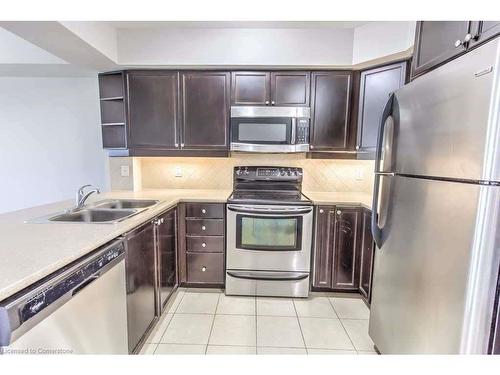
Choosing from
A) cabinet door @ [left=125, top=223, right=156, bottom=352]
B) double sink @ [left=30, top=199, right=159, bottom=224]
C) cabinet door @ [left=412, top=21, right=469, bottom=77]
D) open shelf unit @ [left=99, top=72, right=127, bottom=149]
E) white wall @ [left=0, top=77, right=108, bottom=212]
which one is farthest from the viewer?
white wall @ [left=0, top=77, right=108, bottom=212]

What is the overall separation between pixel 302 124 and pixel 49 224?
215 cm

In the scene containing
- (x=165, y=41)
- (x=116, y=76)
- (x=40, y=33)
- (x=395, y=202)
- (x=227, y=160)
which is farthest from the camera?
(x=227, y=160)

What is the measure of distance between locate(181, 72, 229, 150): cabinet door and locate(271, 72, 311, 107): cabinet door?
48 cm

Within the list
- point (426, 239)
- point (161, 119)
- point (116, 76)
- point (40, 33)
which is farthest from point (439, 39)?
point (116, 76)

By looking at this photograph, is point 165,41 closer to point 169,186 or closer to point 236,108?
point 236,108

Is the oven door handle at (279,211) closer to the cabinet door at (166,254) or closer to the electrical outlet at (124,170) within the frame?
the cabinet door at (166,254)

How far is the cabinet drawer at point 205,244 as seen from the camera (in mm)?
2494

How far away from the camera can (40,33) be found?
1.71 m

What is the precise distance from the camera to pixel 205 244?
8.20ft

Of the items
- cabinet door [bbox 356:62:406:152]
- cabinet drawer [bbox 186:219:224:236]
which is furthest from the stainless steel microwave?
cabinet drawer [bbox 186:219:224:236]

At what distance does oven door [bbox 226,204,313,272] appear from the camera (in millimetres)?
2381

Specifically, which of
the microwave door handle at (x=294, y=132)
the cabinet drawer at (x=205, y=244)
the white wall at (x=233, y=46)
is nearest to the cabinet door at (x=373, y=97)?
the white wall at (x=233, y=46)

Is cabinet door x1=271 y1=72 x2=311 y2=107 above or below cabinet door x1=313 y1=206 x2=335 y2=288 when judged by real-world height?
above

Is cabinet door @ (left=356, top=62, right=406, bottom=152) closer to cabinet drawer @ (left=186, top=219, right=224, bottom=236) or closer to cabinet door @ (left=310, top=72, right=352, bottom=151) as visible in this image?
cabinet door @ (left=310, top=72, right=352, bottom=151)
